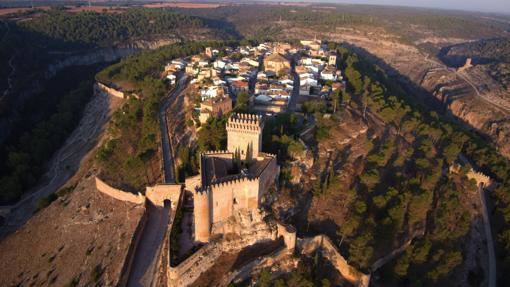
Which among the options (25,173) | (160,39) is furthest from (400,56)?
(25,173)

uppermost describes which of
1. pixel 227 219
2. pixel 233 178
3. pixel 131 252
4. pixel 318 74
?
pixel 233 178

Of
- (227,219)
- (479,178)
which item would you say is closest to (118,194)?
(227,219)

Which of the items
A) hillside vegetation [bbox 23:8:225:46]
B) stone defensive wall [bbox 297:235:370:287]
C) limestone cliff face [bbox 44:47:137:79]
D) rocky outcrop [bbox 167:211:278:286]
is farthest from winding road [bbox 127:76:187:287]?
hillside vegetation [bbox 23:8:225:46]

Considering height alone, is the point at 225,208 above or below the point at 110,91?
above

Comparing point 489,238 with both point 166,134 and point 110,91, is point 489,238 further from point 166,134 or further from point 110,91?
point 110,91

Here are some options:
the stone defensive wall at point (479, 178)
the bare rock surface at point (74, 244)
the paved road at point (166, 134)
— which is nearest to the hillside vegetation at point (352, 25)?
the paved road at point (166, 134)

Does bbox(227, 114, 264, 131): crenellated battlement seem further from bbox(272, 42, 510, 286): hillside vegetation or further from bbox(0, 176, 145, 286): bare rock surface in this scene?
bbox(0, 176, 145, 286): bare rock surface

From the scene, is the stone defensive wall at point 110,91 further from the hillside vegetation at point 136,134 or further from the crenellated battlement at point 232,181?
the crenellated battlement at point 232,181
